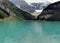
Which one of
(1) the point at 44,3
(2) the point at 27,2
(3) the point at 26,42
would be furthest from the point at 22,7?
(3) the point at 26,42

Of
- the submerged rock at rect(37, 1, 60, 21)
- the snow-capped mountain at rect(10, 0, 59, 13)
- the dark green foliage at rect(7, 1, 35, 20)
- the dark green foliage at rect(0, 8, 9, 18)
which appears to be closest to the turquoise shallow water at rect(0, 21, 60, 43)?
the dark green foliage at rect(0, 8, 9, 18)

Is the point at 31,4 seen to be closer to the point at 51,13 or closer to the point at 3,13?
the point at 51,13

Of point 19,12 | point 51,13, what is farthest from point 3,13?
point 51,13

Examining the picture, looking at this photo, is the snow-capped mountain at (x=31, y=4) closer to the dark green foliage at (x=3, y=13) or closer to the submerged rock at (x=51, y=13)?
the submerged rock at (x=51, y=13)

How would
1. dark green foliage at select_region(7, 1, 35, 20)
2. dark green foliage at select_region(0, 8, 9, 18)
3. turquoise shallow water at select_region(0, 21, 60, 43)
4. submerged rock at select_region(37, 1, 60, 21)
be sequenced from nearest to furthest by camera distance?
turquoise shallow water at select_region(0, 21, 60, 43) → dark green foliage at select_region(0, 8, 9, 18) → submerged rock at select_region(37, 1, 60, 21) → dark green foliage at select_region(7, 1, 35, 20)

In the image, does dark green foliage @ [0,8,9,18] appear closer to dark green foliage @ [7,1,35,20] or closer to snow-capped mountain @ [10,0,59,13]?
dark green foliage @ [7,1,35,20]

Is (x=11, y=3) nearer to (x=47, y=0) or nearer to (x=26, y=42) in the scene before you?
(x=47, y=0)

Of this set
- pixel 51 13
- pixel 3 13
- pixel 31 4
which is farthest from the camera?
pixel 31 4

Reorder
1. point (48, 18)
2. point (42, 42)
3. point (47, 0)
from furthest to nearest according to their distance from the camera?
point (47, 0)
point (48, 18)
point (42, 42)

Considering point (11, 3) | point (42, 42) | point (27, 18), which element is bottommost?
point (27, 18)
